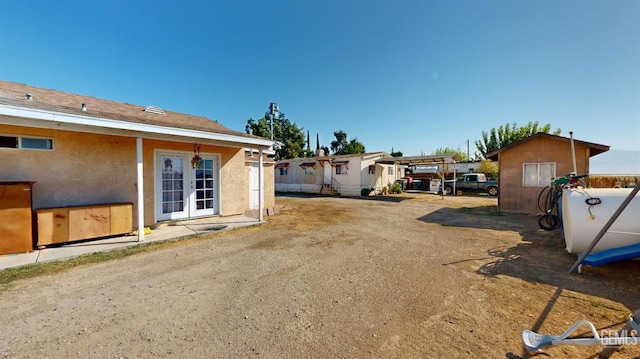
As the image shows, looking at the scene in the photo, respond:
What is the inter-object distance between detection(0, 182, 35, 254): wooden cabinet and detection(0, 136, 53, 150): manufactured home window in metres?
1.11

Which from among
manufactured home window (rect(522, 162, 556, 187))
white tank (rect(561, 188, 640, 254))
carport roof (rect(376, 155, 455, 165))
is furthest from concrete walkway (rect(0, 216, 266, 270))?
carport roof (rect(376, 155, 455, 165))

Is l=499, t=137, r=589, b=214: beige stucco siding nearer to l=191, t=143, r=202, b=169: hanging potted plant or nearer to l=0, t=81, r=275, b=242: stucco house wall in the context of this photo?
l=0, t=81, r=275, b=242: stucco house wall

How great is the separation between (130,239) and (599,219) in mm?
9325

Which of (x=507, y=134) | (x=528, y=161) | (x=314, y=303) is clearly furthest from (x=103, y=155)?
(x=507, y=134)

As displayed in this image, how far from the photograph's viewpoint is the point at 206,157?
740 cm

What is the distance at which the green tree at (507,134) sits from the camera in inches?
1078

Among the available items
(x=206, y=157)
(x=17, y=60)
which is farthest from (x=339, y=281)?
(x=17, y=60)

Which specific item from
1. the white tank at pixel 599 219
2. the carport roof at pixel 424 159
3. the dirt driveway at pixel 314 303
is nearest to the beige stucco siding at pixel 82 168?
the dirt driveway at pixel 314 303

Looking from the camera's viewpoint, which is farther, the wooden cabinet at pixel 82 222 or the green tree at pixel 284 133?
the green tree at pixel 284 133

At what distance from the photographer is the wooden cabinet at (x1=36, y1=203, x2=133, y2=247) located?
4531mm

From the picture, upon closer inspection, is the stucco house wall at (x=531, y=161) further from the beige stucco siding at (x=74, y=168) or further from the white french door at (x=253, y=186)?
the beige stucco siding at (x=74, y=168)

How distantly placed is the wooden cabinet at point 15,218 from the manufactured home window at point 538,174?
1511cm

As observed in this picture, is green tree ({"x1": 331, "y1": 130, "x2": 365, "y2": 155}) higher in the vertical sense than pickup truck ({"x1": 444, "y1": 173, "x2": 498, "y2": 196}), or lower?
higher

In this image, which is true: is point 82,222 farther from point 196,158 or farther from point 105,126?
point 196,158
